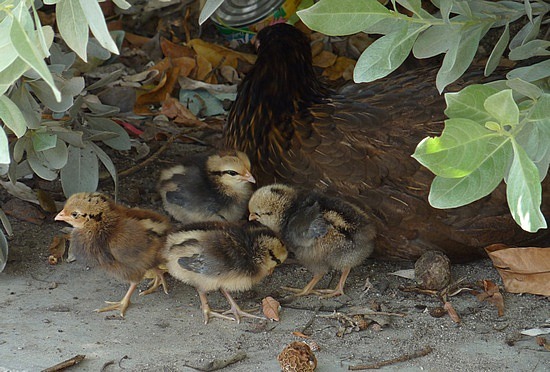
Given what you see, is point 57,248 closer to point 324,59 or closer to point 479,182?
point 479,182

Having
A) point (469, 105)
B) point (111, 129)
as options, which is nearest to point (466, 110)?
point (469, 105)

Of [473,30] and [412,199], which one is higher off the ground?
[473,30]

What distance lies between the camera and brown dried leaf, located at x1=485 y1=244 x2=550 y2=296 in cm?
294

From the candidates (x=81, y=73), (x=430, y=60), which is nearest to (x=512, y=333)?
(x=430, y=60)

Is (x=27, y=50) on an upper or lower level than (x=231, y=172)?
upper

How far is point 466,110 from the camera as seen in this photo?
197 centimetres

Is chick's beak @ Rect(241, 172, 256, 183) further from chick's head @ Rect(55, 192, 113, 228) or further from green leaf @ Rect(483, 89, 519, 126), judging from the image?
green leaf @ Rect(483, 89, 519, 126)

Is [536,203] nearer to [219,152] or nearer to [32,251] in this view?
[219,152]

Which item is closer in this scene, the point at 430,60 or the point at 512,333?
the point at 512,333

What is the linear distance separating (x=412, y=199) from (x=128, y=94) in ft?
5.70

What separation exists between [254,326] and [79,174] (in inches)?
34.7

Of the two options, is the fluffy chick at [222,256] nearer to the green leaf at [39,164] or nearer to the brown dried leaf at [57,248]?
the green leaf at [39,164]

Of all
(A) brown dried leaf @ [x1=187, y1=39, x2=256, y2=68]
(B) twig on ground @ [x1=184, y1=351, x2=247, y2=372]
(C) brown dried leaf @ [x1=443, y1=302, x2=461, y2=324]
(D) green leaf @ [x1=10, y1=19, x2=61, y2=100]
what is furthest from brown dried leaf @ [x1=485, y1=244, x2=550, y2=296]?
(A) brown dried leaf @ [x1=187, y1=39, x2=256, y2=68]

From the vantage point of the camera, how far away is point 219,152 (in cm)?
340
